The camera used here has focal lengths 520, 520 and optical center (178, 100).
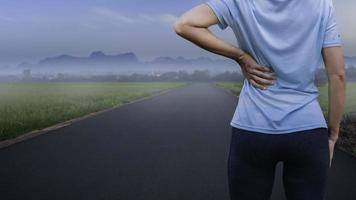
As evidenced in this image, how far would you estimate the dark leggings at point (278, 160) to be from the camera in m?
1.91

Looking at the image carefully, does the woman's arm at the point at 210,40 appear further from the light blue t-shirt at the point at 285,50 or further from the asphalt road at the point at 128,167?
the asphalt road at the point at 128,167

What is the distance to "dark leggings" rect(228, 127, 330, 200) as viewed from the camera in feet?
6.27

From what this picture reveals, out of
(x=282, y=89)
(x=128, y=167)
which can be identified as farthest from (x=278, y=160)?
(x=128, y=167)

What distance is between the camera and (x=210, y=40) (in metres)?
2.05

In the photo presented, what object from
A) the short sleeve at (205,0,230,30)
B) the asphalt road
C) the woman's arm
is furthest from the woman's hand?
the asphalt road

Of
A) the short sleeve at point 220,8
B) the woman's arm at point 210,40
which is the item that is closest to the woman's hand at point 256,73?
the woman's arm at point 210,40

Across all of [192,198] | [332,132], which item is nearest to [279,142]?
[332,132]

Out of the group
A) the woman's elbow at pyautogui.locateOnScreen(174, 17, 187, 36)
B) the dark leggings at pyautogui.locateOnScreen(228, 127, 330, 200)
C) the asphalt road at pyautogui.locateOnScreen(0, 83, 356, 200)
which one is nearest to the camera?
the dark leggings at pyautogui.locateOnScreen(228, 127, 330, 200)

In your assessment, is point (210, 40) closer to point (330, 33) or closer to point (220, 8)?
point (220, 8)

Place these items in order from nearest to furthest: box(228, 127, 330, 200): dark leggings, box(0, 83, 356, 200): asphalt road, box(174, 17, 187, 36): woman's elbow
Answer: box(228, 127, 330, 200): dark leggings, box(174, 17, 187, 36): woman's elbow, box(0, 83, 356, 200): asphalt road

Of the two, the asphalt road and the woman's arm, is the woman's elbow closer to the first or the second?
the woman's arm

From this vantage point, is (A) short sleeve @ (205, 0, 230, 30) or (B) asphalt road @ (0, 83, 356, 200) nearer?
(A) short sleeve @ (205, 0, 230, 30)

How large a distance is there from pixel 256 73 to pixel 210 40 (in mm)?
228

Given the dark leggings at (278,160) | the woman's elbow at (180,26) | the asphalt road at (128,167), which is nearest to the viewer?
the dark leggings at (278,160)
